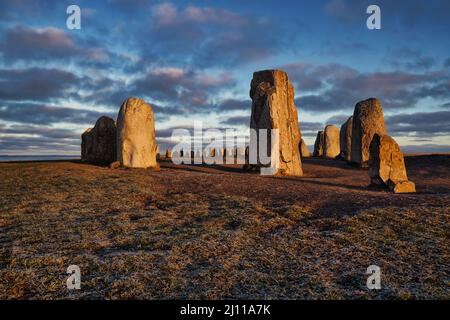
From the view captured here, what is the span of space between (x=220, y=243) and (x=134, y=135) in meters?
13.5

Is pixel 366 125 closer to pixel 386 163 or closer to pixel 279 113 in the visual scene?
pixel 279 113

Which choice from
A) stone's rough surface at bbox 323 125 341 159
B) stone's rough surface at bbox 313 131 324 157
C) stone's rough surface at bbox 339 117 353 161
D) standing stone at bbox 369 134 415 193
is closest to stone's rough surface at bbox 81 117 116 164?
standing stone at bbox 369 134 415 193

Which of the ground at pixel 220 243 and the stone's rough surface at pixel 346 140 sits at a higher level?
the stone's rough surface at pixel 346 140

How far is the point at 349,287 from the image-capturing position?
15.1ft

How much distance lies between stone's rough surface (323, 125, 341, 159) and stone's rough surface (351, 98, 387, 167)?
1200cm

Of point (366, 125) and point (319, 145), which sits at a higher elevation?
point (366, 125)

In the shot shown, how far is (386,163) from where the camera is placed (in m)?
14.5

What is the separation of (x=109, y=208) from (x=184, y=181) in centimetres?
491

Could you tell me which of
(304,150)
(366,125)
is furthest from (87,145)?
(304,150)

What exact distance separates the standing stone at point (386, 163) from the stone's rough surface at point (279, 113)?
4.79 metres

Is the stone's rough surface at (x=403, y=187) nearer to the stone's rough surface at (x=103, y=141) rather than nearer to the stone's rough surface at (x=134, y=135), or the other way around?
the stone's rough surface at (x=134, y=135)

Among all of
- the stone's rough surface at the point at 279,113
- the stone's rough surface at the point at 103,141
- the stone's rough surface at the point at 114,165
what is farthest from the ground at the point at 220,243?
the stone's rough surface at the point at 103,141

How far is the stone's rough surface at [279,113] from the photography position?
61.4ft
